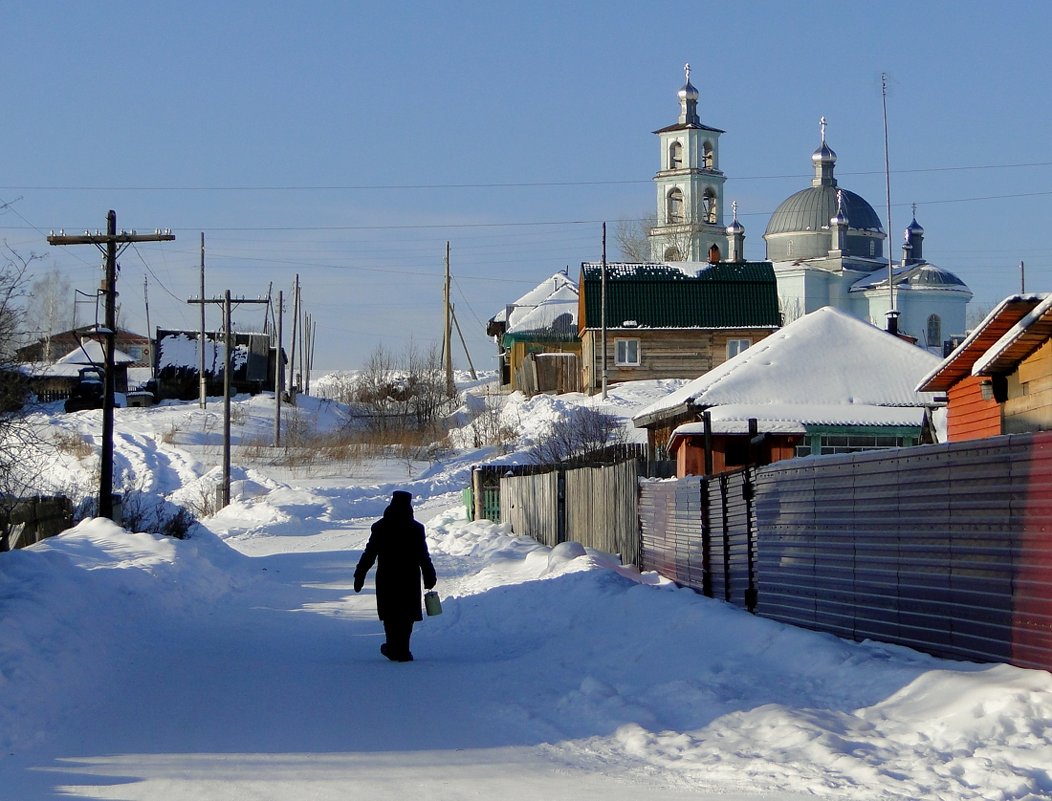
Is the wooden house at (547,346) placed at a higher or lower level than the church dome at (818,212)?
lower

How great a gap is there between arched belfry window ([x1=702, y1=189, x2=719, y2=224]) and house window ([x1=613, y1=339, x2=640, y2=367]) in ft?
113

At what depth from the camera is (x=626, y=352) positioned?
192 feet

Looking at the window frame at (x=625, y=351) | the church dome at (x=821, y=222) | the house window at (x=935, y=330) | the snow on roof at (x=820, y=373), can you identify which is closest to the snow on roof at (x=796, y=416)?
the snow on roof at (x=820, y=373)

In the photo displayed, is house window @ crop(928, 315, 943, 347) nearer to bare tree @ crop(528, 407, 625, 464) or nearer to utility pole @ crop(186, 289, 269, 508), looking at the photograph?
bare tree @ crop(528, 407, 625, 464)

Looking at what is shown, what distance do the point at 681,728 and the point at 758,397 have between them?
22091mm

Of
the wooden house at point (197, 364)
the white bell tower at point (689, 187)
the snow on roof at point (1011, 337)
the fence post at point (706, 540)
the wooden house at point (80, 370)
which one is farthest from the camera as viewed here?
the white bell tower at point (689, 187)

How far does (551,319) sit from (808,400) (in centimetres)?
4236

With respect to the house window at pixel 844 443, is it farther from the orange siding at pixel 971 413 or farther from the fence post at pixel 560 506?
the fence post at pixel 560 506

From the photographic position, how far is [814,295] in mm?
80438

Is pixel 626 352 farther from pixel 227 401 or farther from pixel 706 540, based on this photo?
pixel 706 540

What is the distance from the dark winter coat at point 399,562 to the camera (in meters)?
12.6

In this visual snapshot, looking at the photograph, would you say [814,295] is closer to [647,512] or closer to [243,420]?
[243,420]

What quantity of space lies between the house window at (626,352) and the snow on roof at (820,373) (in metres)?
24.1

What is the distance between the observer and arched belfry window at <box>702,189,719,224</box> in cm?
9044
